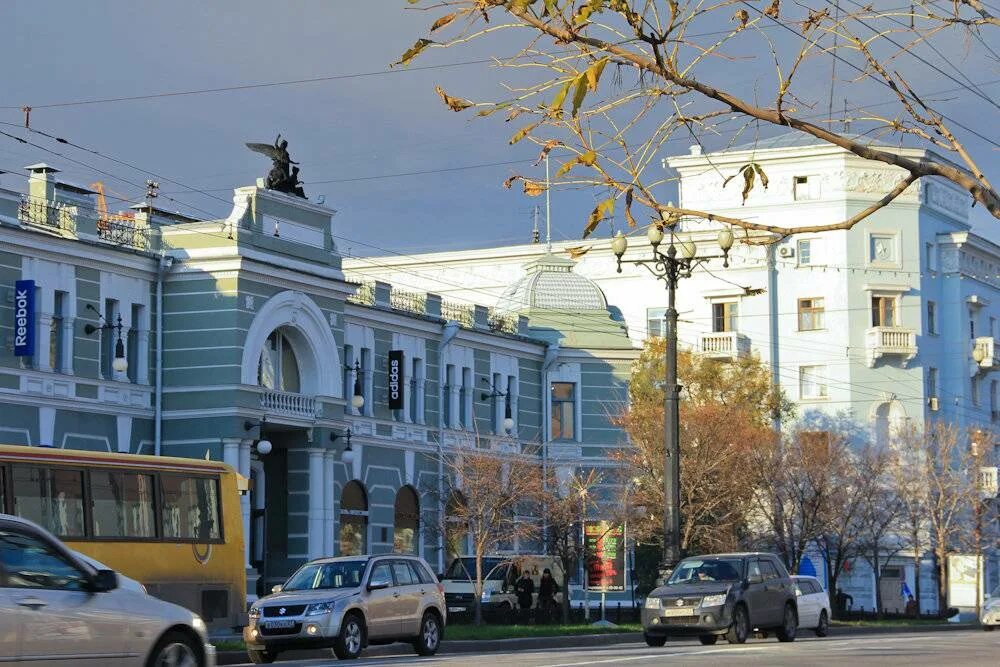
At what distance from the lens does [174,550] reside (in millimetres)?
28484

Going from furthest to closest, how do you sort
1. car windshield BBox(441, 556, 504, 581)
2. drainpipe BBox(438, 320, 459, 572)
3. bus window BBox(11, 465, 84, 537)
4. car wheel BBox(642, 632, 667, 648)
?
drainpipe BBox(438, 320, 459, 572)
car windshield BBox(441, 556, 504, 581)
car wheel BBox(642, 632, 667, 648)
bus window BBox(11, 465, 84, 537)

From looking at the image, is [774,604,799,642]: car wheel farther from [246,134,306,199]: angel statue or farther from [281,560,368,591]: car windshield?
[246,134,306,199]: angel statue

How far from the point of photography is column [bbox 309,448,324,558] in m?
49.4

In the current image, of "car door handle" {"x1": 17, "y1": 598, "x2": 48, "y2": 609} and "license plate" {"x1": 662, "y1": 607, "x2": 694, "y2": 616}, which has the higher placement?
"car door handle" {"x1": 17, "y1": 598, "x2": 48, "y2": 609}

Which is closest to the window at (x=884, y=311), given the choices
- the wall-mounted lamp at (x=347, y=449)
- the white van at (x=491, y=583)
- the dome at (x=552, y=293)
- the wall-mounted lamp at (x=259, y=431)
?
the dome at (x=552, y=293)

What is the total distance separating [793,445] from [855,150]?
56744 millimetres

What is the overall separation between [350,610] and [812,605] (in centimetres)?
1415

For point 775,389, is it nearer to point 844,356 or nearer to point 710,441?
point 844,356

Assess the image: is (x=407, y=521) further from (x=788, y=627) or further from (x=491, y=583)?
(x=788, y=627)

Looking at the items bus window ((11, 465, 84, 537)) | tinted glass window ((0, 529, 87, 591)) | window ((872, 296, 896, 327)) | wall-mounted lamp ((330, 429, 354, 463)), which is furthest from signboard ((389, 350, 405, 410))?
tinted glass window ((0, 529, 87, 591))

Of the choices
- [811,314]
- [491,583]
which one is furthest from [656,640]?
[811,314]

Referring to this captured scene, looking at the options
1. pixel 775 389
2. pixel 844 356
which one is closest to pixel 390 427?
pixel 775 389

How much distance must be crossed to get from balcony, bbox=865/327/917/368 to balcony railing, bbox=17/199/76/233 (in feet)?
142

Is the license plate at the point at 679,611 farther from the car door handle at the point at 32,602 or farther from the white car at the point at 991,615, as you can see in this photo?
the car door handle at the point at 32,602
